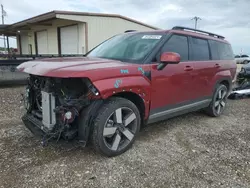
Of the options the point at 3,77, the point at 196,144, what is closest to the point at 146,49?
the point at 196,144

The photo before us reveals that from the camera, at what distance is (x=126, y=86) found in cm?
281

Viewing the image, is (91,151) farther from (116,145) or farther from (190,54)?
(190,54)

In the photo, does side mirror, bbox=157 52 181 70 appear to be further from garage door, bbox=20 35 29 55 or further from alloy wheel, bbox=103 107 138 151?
garage door, bbox=20 35 29 55

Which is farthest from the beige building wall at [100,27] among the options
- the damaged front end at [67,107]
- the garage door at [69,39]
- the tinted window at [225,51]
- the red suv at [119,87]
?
the damaged front end at [67,107]

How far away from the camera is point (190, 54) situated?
13.1ft

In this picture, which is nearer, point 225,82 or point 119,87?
point 119,87

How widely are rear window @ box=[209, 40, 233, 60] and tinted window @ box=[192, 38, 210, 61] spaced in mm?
270

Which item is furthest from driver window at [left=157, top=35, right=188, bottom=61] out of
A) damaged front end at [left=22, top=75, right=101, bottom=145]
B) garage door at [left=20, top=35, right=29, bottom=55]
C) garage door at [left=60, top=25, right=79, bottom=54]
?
garage door at [left=20, top=35, right=29, bottom=55]

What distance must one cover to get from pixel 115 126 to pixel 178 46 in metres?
1.90

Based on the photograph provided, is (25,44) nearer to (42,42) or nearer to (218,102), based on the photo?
(42,42)

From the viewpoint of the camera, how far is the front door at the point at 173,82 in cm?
329

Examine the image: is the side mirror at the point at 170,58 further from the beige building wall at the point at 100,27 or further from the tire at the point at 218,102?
the beige building wall at the point at 100,27

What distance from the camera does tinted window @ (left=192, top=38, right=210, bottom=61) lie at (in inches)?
161

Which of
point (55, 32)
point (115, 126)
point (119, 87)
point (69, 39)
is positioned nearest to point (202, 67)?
point (119, 87)
